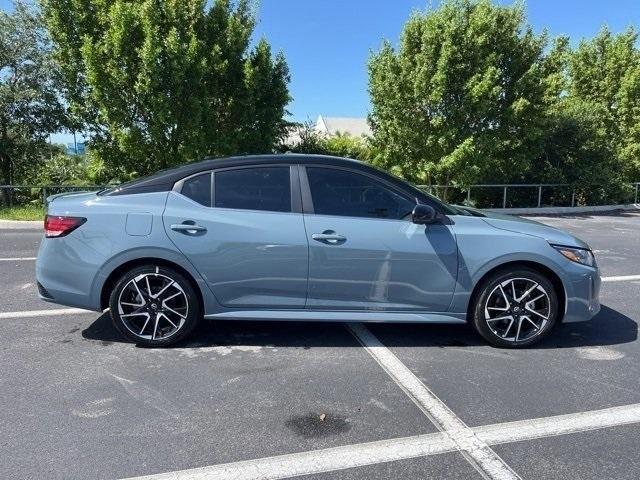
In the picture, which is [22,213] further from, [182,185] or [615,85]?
[615,85]

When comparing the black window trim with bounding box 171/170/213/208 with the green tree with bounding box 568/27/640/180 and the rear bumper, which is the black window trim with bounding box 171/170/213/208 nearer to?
the rear bumper

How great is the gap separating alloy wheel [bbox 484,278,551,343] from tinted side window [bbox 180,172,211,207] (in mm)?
2486

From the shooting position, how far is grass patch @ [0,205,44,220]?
1232 cm

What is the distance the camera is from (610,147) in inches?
762

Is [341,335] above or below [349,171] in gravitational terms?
below

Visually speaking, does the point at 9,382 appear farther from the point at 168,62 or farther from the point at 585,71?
the point at 585,71

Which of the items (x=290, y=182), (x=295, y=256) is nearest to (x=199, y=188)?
(x=290, y=182)

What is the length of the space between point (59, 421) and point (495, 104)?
15056 millimetres

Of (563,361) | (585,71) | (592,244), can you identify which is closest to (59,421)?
(563,361)

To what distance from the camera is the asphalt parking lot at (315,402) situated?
269 cm

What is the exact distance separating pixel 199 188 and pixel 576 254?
3225 millimetres

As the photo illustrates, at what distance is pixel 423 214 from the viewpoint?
158 inches

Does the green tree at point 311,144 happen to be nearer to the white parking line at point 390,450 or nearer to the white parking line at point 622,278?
the white parking line at point 622,278

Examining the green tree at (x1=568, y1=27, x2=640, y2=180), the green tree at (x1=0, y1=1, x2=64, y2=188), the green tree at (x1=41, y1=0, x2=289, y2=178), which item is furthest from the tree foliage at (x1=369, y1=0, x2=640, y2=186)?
the green tree at (x1=0, y1=1, x2=64, y2=188)
